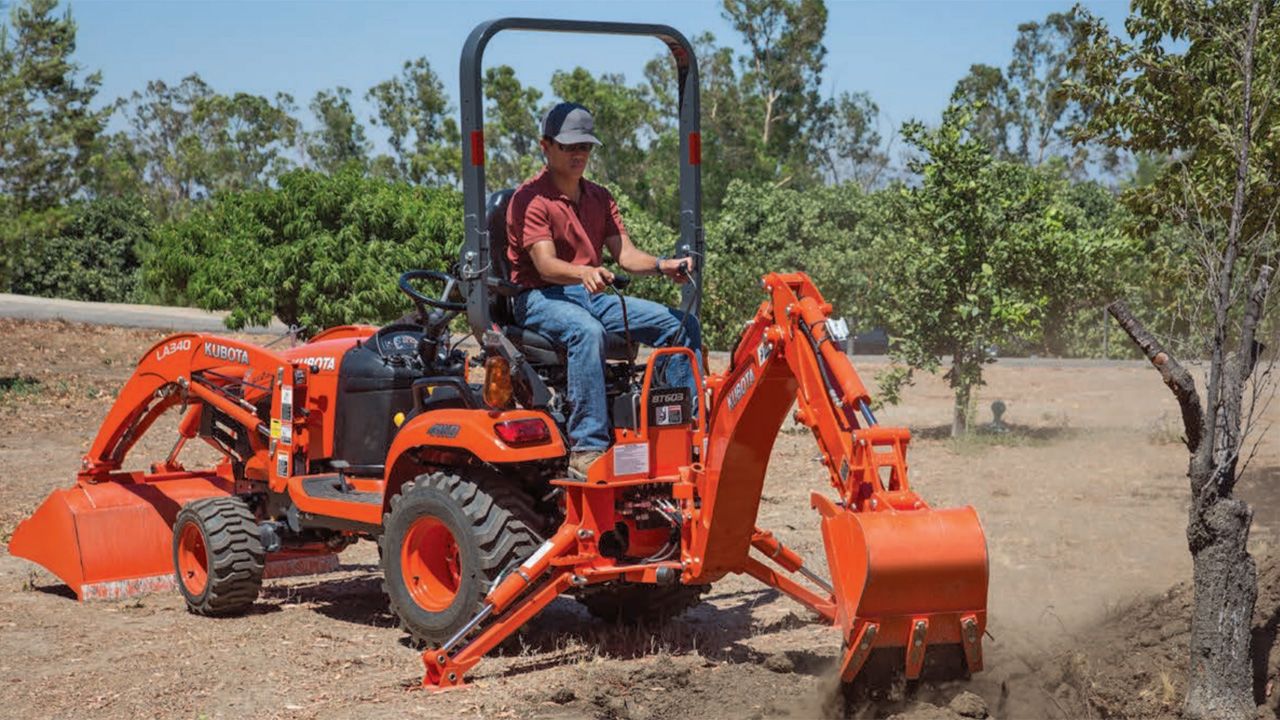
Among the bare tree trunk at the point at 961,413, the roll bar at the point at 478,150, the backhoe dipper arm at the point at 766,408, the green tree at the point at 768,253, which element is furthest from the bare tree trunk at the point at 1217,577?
the green tree at the point at 768,253

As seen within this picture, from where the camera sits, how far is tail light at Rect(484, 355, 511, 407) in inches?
283

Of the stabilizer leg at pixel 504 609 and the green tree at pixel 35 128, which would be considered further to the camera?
the green tree at pixel 35 128

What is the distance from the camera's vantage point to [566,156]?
7445mm

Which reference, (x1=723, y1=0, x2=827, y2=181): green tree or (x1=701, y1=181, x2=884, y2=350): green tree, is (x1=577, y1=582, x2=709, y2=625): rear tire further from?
(x1=723, y1=0, x2=827, y2=181): green tree


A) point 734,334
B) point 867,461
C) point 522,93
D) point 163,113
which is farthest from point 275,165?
point 867,461

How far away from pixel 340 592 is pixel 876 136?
57.2 meters

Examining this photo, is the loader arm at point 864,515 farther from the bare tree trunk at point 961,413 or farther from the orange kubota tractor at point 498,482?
the bare tree trunk at point 961,413

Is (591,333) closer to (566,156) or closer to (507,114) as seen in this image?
(566,156)

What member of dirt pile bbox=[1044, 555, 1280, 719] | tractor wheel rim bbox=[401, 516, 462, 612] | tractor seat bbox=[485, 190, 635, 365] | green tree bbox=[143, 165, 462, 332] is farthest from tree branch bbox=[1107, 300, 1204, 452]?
green tree bbox=[143, 165, 462, 332]

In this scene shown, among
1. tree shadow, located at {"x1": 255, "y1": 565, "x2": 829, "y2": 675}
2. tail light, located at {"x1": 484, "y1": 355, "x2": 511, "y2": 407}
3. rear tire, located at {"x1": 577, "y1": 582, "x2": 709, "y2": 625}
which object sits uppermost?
tail light, located at {"x1": 484, "y1": 355, "x2": 511, "y2": 407}

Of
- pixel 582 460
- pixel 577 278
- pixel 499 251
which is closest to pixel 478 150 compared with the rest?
pixel 499 251

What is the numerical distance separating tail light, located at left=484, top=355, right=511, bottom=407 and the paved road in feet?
88.6

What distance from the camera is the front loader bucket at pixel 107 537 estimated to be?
9.36 metres

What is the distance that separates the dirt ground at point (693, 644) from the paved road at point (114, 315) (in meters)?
21.3
